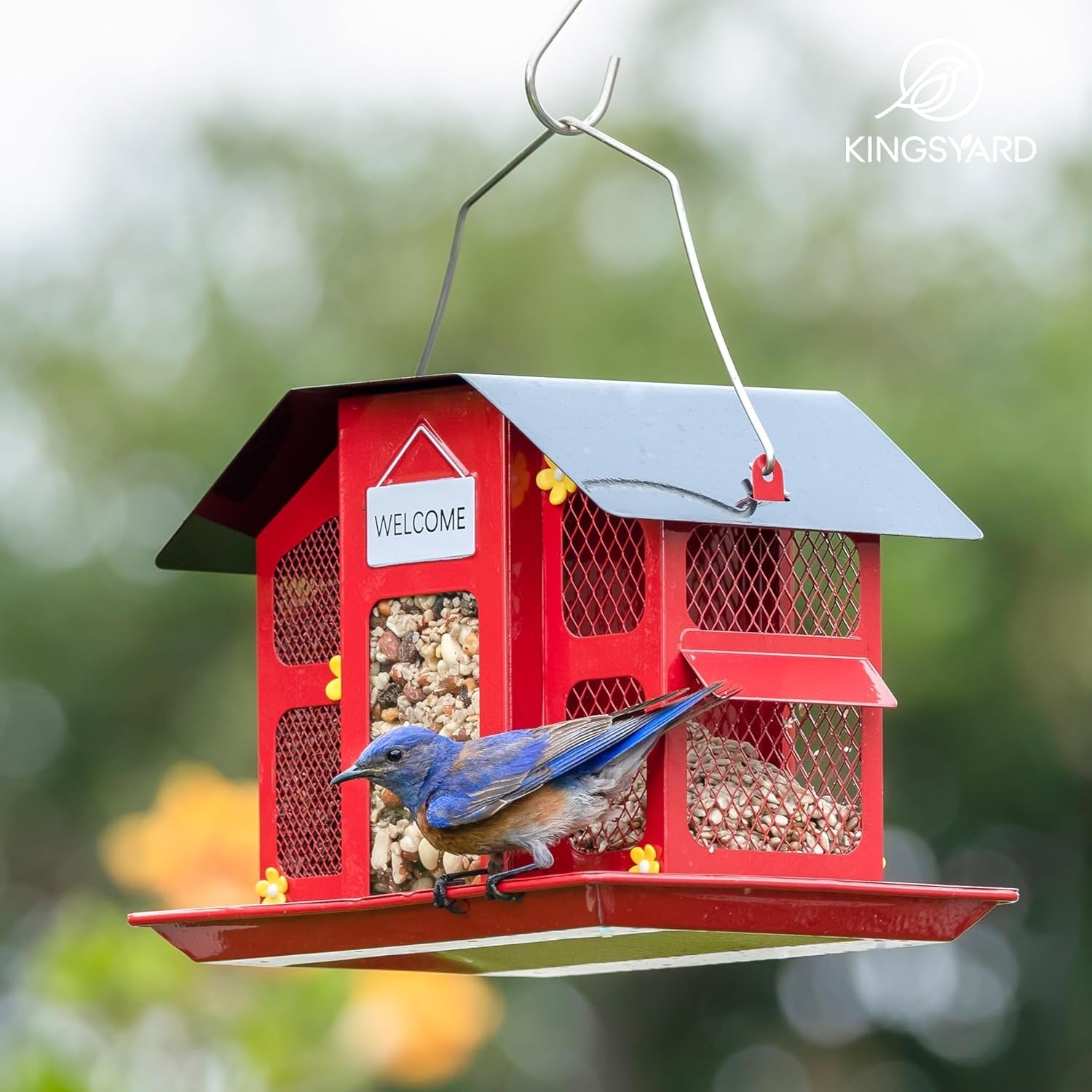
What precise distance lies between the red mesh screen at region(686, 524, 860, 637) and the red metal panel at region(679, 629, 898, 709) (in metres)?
0.13

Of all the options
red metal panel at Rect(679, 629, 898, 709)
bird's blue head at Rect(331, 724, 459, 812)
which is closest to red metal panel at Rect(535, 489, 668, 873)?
red metal panel at Rect(679, 629, 898, 709)

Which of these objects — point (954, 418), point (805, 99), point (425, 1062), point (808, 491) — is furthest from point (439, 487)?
point (805, 99)

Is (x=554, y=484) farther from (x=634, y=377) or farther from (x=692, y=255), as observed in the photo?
(x=634, y=377)

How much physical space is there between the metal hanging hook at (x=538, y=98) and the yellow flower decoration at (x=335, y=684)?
170 cm

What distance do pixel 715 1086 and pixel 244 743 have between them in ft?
14.7

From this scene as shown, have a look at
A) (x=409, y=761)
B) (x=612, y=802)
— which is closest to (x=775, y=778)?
(x=612, y=802)

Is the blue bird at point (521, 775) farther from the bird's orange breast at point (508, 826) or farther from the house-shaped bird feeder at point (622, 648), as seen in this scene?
the house-shaped bird feeder at point (622, 648)

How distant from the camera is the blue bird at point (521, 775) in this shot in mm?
5777

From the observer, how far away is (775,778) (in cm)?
623

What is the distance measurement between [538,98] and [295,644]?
2.08 metres

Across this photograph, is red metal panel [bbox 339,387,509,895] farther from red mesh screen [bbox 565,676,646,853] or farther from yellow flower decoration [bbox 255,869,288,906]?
yellow flower decoration [bbox 255,869,288,906]

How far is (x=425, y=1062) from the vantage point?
40.7 ft

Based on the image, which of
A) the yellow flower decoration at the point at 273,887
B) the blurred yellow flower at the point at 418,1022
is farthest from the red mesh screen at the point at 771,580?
the blurred yellow flower at the point at 418,1022

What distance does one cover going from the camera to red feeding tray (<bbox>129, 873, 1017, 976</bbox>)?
5586 millimetres
